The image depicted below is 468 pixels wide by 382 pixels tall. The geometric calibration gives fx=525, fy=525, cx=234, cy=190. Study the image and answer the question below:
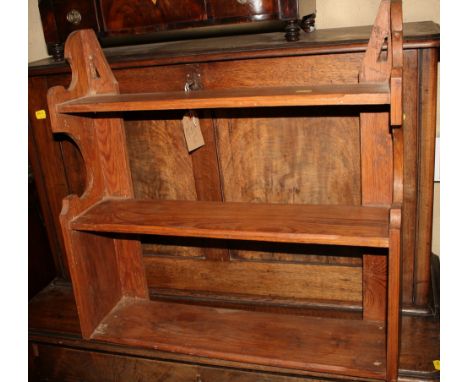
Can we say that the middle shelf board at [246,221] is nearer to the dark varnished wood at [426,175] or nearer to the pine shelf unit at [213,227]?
the pine shelf unit at [213,227]

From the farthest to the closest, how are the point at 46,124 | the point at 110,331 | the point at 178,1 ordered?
the point at 46,124 < the point at 110,331 < the point at 178,1

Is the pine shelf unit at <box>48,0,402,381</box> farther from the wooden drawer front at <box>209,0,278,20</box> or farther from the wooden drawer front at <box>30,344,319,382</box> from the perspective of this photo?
the wooden drawer front at <box>209,0,278,20</box>

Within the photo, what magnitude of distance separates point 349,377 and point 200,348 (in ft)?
1.56

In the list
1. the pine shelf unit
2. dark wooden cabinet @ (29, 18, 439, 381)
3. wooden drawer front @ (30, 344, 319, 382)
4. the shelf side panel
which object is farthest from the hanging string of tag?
wooden drawer front @ (30, 344, 319, 382)

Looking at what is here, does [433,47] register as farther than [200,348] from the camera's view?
No

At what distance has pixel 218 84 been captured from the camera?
1646mm

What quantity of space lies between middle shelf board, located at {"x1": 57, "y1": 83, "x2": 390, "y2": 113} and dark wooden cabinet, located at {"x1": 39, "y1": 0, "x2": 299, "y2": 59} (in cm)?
21

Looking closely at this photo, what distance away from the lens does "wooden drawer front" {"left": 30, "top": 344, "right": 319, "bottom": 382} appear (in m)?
1.70

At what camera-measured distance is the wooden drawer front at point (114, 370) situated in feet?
5.57

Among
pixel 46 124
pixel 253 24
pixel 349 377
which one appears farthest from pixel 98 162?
pixel 349 377

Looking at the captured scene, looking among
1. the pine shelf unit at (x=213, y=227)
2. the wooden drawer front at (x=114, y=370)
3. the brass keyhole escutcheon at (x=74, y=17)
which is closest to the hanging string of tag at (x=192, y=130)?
the pine shelf unit at (x=213, y=227)

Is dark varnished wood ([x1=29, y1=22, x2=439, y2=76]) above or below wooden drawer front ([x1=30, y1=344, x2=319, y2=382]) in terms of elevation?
above

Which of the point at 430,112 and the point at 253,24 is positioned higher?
the point at 253,24

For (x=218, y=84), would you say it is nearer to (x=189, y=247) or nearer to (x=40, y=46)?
(x=189, y=247)
